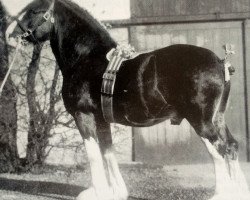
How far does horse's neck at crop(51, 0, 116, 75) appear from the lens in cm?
515

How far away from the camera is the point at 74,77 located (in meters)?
5.09

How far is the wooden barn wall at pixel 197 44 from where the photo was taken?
8836mm

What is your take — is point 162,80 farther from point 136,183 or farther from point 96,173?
point 136,183

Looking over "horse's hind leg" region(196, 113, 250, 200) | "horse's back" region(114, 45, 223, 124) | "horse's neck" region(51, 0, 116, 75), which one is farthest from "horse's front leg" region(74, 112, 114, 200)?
"horse's hind leg" region(196, 113, 250, 200)

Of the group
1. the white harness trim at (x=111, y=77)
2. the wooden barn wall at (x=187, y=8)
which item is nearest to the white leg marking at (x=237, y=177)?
the white harness trim at (x=111, y=77)

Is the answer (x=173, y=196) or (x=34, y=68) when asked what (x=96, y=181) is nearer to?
(x=173, y=196)

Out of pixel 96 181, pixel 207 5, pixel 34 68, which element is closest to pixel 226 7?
pixel 207 5

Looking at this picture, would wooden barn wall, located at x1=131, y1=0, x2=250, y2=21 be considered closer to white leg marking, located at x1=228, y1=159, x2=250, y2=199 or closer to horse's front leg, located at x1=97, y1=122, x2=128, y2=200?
horse's front leg, located at x1=97, y1=122, x2=128, y2=200

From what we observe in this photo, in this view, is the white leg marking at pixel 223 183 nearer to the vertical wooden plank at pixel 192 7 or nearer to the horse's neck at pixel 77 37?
the horse's neck at pixel 77 37

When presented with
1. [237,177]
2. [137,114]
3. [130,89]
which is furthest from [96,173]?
[237,177]

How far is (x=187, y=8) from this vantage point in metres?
8.78

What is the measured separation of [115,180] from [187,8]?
4723 mm

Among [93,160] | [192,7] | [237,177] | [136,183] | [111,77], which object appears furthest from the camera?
[192,7]

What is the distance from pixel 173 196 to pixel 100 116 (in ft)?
5.27
